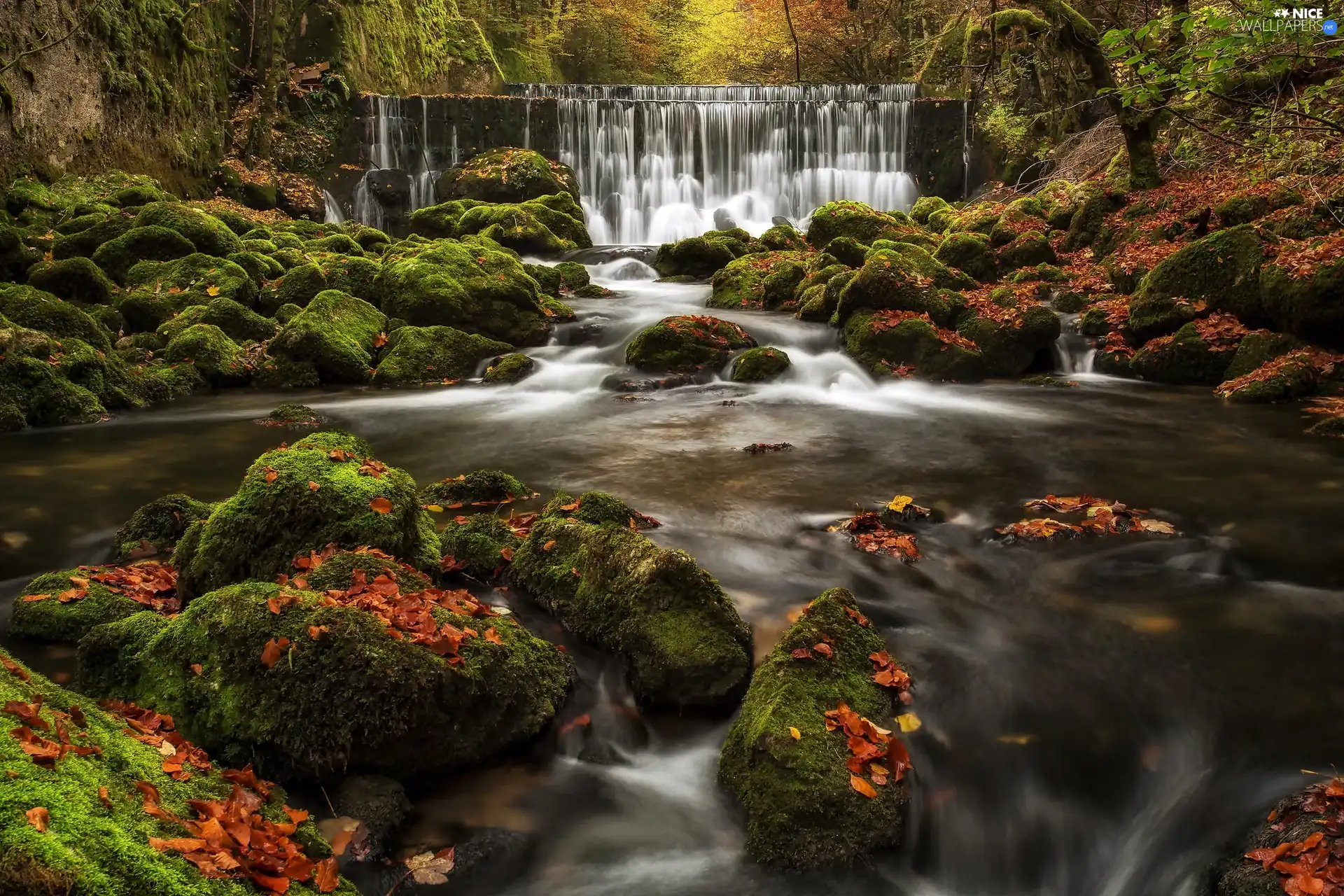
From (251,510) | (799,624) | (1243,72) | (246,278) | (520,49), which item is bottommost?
(799,624)

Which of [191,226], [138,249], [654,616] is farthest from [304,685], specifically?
[191,226]

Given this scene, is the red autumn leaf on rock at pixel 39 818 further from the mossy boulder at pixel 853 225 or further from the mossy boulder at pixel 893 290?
the mossy boulder at pixel 853 225

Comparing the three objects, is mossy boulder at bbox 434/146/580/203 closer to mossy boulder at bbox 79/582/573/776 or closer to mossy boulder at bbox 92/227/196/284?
mossy boulder at bbox 92/227/196/284

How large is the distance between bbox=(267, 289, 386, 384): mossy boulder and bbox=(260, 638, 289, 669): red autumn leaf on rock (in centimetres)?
817

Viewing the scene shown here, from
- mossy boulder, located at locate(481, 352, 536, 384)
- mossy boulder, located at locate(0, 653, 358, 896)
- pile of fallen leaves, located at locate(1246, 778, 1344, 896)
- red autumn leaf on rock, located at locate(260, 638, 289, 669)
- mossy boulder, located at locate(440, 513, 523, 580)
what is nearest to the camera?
mossy boulder, located at locate(0, 653, 358, 896)

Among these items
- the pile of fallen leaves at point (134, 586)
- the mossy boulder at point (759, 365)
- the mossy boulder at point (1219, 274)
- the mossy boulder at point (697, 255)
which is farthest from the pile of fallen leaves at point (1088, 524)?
the mossy boulder at point (697, 255)

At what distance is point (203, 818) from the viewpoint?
2602 millimetres

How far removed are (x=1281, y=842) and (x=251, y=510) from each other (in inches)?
178

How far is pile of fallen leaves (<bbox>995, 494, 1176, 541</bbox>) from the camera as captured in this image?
5930mm

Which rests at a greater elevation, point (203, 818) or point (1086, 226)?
point (1086, 226)

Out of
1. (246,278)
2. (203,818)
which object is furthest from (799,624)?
(246,278)

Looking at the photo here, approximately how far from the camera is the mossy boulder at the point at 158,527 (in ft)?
17.2

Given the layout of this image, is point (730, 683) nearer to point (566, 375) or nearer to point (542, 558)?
point (542, 558)

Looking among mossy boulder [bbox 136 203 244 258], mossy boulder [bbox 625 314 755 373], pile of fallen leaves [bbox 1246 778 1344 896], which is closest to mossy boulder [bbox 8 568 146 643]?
pile of fallen leaves [bbox 1246 778 1344 896]
